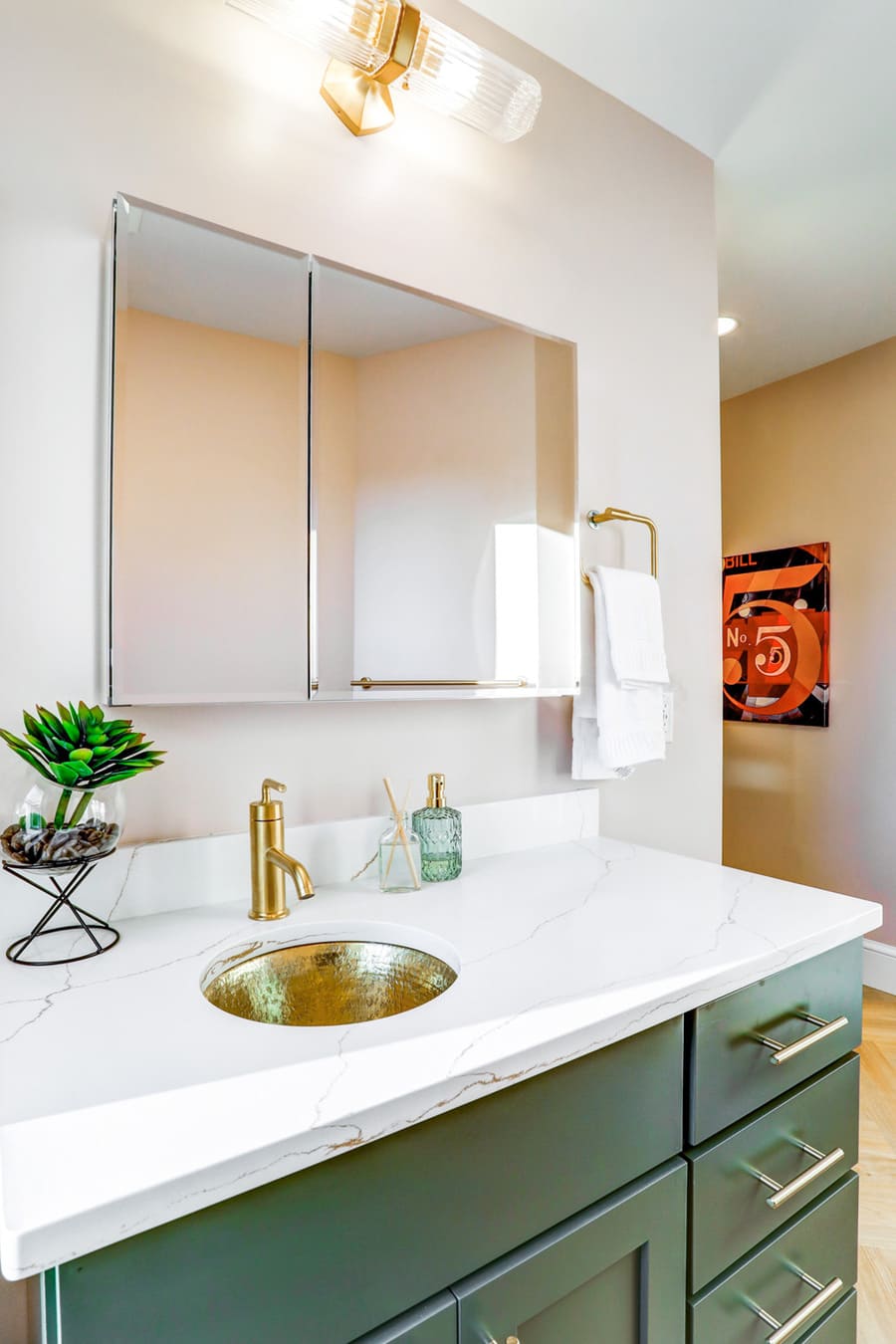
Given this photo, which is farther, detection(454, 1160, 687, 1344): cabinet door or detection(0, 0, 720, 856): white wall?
detection(0, 0, 720, 856): white wall

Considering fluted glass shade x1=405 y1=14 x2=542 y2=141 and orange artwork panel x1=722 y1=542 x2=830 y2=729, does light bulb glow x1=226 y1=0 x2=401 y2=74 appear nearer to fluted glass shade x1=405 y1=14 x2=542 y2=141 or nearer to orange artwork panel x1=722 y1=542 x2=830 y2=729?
Answer: fluted glass shade x1=405 y1=14 x2=542 y2=141

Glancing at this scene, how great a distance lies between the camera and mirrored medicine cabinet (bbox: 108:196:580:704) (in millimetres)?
1133

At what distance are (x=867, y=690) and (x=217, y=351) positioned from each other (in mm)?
2819

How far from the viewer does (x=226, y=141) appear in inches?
47.6

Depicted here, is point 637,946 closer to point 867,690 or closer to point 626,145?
point 626,145

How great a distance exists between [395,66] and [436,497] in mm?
666

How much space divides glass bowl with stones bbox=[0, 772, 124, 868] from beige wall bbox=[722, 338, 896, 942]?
9.69 feet

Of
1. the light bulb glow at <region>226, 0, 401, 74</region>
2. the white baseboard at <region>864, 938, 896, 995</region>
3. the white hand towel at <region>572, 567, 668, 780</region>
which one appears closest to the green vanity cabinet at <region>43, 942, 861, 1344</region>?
the white hand towel at <region>572, 567, 668, 780</region>

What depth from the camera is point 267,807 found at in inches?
44.8

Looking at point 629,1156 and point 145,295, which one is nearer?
point 629,1156

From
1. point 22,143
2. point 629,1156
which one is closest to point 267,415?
point 22,143

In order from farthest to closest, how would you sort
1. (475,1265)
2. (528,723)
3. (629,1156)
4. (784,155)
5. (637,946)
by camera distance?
1. (784,155)
2. (528,723)
3. (637,946)
4. (629,1156)
5. (475,1265)

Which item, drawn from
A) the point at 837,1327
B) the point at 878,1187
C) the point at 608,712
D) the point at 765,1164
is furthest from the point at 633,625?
the point at 878,1187

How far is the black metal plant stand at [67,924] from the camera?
93 centimetres
